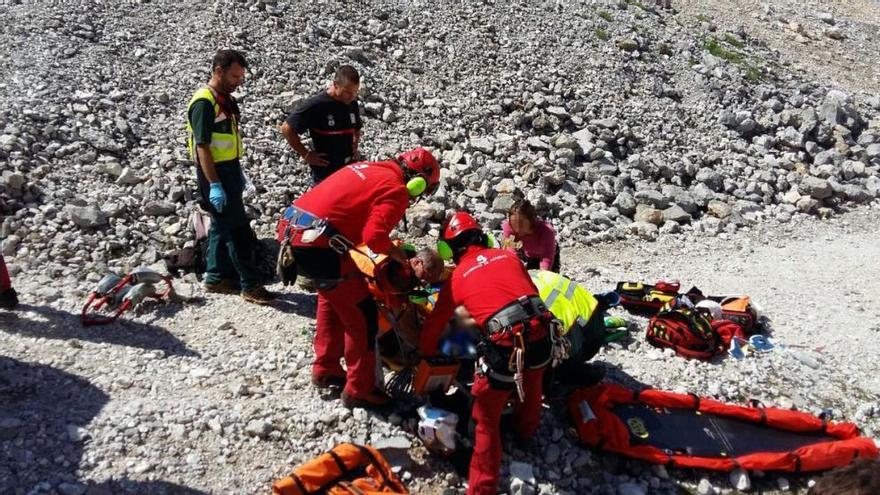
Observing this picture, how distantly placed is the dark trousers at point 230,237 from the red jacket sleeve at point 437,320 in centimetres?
237

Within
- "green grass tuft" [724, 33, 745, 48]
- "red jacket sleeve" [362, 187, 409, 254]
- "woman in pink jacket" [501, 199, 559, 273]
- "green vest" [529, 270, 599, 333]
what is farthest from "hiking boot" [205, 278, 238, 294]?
"green grass tuft" [724, 33, 745, 48]

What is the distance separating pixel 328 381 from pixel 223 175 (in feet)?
7.02

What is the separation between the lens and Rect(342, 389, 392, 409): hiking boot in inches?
200

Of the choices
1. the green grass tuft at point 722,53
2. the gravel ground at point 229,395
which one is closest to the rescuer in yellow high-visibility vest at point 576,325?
the gravel ground at point 229,395

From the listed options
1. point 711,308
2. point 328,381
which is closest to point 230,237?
point 328,381

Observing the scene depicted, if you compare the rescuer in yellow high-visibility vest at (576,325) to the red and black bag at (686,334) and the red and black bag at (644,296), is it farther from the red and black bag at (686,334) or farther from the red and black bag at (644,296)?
the red and black bag at (644,296)

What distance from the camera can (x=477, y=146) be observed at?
9977 mm

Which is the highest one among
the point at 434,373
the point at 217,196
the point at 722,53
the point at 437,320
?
the point at 722,53

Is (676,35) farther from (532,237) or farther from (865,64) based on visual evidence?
(532,237)

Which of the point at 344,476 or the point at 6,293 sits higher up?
the point at 6,293

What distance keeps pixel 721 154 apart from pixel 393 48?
18.8 ft

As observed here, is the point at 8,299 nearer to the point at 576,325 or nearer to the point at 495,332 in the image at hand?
the point at 495,332

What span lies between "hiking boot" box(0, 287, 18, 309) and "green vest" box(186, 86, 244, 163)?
6.37 ft

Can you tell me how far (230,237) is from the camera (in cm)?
637
